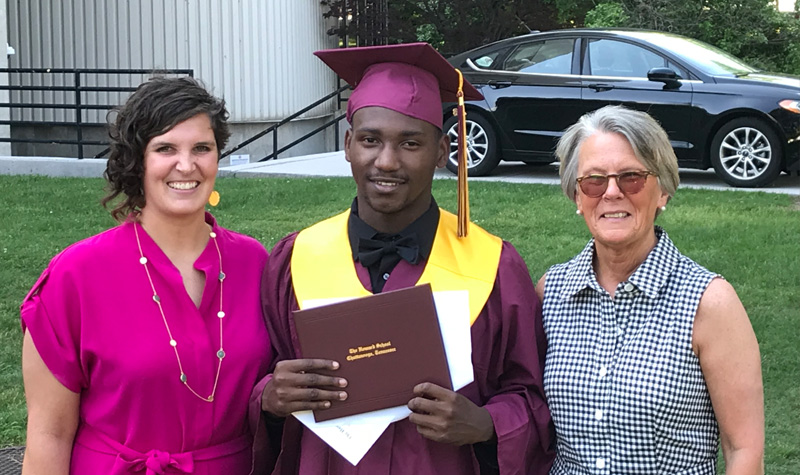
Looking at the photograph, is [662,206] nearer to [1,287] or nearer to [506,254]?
[506,254]

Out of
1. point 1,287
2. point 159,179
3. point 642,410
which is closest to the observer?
point 642,410

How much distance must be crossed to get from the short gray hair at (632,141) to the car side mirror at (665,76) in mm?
7484

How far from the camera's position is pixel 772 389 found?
5246 mm

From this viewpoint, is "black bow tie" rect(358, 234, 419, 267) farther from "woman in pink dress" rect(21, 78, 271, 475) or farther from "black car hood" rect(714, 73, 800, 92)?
"black car hood" rect(714, 73, 800, 92)

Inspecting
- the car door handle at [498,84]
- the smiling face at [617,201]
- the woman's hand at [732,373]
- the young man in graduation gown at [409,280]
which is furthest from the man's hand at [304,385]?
the car door handle at [498,84]

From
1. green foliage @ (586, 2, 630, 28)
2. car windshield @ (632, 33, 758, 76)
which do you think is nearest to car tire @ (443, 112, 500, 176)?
car windshield @ (632, 33, 758, 76)

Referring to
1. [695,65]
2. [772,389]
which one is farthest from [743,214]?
[772,389]

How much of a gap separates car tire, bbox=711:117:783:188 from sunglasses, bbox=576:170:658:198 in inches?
301

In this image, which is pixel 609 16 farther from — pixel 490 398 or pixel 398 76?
pixel 490 398

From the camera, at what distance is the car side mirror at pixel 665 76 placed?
32.6 feet

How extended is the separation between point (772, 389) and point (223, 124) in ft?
11.6

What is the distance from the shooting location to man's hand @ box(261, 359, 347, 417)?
2.52 metres

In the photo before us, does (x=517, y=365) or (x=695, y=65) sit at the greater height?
(x=695, y=65)

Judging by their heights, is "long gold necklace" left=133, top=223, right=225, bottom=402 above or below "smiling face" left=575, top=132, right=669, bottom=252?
below
